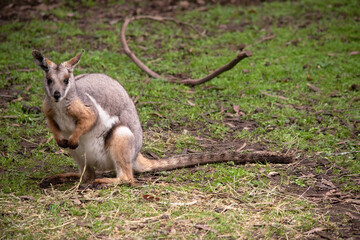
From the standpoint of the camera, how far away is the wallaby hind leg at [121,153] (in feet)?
13.9

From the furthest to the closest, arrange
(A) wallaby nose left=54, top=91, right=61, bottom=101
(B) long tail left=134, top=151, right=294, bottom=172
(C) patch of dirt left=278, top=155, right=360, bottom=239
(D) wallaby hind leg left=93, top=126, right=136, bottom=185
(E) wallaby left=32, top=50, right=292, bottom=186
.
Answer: (B) long tail left=134, top=151, right=294, bottom=172 < (D) wallaby hind leg left=93, top=126, right=136, bottom=185 < (E) wallaby left=32, top=50, right=292, bottom=186 < (A) wallaby nose left=54, top=91, right=61, bottom=101 < (C) patch of dirt left=278, top=155, right=360, bottom=239

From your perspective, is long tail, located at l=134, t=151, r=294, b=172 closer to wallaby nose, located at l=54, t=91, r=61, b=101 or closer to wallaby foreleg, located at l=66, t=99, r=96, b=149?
wallaby foreleg, located at l=66, t=99, r=96, b=149

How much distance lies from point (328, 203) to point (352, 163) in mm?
915

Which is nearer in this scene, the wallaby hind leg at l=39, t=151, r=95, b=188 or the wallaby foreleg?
the wallaby foreleg

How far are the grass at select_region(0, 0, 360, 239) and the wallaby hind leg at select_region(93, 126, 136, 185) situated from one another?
0.15m

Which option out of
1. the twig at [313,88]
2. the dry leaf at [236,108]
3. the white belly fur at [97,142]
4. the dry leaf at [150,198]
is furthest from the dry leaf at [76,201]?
the twig at [313,88]

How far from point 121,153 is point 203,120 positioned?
1.87m

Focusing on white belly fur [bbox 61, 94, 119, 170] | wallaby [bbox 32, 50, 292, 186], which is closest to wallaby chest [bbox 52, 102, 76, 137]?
wallaby [bbox 32, 50, 292, 186]

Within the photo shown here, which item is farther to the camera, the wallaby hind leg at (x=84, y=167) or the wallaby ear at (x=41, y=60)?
the wallaby hind leg at (x=84, y=167)

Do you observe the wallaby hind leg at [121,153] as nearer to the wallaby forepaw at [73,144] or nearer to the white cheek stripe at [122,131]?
the white cheek stripe at [122,131]

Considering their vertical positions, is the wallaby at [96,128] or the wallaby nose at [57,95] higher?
the wallaby nose at [57,95]

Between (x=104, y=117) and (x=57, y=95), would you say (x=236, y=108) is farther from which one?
(x=57, y=95)

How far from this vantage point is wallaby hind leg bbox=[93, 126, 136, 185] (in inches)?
167

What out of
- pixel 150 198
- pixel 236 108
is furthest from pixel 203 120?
pixel 150 198
